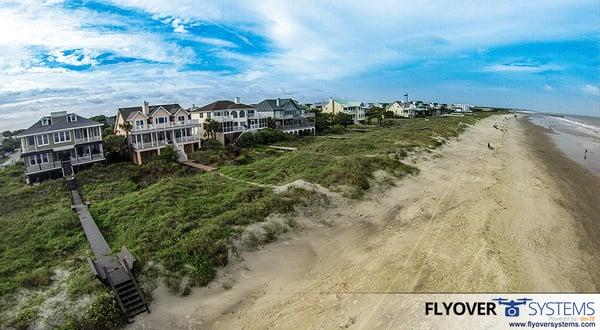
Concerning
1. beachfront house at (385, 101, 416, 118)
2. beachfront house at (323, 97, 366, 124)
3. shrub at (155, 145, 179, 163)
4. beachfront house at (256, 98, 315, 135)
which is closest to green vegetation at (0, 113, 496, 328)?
shrub at (155, 145, 179, 163)

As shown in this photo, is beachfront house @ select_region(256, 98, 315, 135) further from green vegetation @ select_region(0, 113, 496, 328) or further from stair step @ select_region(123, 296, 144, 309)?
stair step @ select_region(123, 296, 144, 309)

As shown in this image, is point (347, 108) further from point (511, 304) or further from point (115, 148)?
point (511, 304)

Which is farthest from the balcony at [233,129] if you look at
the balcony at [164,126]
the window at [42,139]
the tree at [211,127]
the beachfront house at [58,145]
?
the window at [42,139]

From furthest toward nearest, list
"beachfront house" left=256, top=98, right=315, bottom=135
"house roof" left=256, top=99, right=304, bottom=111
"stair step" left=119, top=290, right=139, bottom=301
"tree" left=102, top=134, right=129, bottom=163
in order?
1. "house roof" left=256, top=99, right=304, bottom=111
2. "beachfront house" left=256, top=98, right=315, bottom=135
3. "tree" left=102, top=134, right=129, bottom=163
4. "stair step" left=119, top=290, right=139, bottom=301

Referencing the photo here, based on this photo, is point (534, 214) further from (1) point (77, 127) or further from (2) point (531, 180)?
(1) point (77, 127)

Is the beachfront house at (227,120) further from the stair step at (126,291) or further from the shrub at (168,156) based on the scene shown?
the stair step at (126,291)

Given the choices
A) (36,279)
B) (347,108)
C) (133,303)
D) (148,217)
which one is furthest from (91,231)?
(347,108)

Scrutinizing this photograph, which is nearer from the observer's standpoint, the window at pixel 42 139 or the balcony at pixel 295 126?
the window at pixel 42 139

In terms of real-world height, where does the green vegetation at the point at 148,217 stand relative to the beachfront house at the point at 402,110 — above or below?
below
